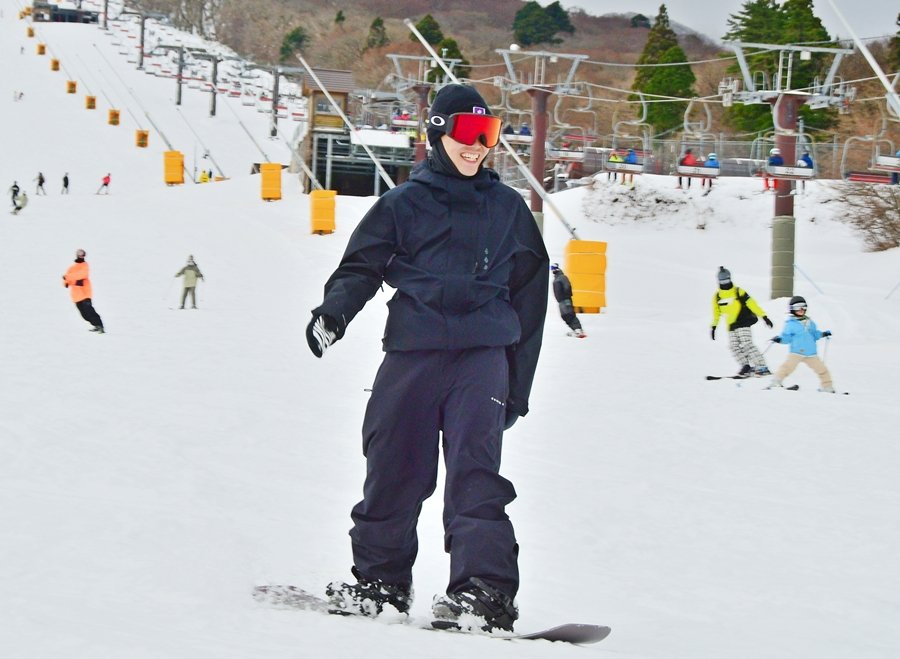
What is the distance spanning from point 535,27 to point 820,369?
282ft

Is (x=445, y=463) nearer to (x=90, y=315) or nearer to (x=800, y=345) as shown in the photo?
(x=800, y=345)

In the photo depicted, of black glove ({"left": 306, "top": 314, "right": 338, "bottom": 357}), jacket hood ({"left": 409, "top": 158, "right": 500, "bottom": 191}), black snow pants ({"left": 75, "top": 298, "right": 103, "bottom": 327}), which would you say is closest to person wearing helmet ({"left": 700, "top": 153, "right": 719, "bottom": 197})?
black snow pants ({"left": 75, "top": 298, "right": 103, "bottom": 327})

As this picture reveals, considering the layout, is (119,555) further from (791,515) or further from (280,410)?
(280,410)

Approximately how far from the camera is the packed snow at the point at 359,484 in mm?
3695

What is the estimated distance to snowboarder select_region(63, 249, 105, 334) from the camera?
1502 centimetres

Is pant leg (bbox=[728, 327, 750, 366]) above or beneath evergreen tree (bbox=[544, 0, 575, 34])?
beneath

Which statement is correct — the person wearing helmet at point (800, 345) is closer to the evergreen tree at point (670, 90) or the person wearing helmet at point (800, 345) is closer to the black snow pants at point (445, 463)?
the black snow pants at point (445, 463)

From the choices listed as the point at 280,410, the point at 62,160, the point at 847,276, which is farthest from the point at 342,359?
the point at 62,160

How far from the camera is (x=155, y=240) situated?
26.7m

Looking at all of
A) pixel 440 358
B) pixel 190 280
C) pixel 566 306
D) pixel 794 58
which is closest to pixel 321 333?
pixel 440 358

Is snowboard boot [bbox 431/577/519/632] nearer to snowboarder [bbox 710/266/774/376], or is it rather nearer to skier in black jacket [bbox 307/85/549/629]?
skier in black jacket [bbox 307/85/549/629]

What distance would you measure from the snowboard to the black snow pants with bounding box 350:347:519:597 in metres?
0.18

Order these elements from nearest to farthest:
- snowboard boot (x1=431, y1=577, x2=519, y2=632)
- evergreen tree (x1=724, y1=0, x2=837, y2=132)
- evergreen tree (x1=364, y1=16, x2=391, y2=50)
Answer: snowboard boot (x1=431, y1=577, x2=519, y2=632)
evergreen tree (x1=724, y1=0, x2=837, y2=132)
evergreen tree (x1=364, y1=16, x2=391, y2=50)

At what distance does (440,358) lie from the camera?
155 inches
